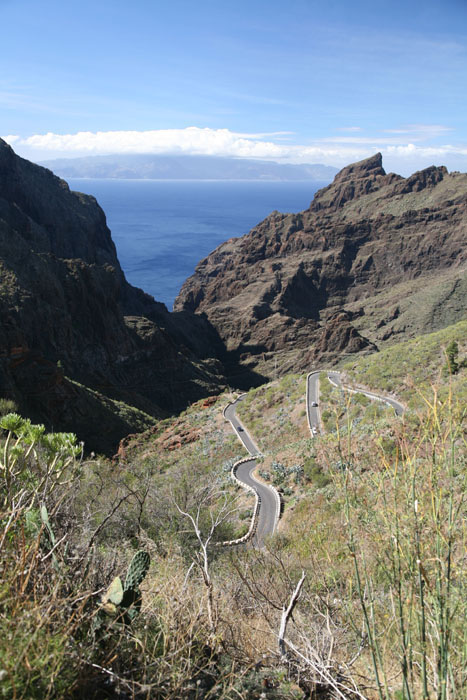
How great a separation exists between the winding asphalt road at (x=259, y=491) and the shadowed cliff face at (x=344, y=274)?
138 ft

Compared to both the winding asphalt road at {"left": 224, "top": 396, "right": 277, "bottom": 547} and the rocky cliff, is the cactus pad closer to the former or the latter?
the winding asphalt road at {"left": 224, "top": 396, "right": 277, "bottom": 547}

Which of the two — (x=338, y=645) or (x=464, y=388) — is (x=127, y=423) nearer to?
(x=464, y=388)

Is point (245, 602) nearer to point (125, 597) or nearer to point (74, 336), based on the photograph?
point (125, 597)

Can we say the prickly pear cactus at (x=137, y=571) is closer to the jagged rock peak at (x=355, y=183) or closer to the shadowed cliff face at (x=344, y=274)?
the shadowed cliff face at (x=344, y=274)

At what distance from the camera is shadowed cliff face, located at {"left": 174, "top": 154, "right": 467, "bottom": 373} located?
79.3m

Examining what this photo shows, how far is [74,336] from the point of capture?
45594 mm

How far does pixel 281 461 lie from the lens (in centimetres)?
2172

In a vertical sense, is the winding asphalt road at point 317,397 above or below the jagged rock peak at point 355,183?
below

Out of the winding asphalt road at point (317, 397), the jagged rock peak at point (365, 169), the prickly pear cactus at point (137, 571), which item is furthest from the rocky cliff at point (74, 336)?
the jagged rock peak at point (365, 169)

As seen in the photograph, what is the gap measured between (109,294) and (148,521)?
4697 cm

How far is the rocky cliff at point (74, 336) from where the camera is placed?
101ft

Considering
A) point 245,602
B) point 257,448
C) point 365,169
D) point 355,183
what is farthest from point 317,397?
point 365,169

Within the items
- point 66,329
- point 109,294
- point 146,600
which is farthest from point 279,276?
point 146,600

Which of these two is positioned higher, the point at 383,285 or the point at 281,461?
the point at 383,285
